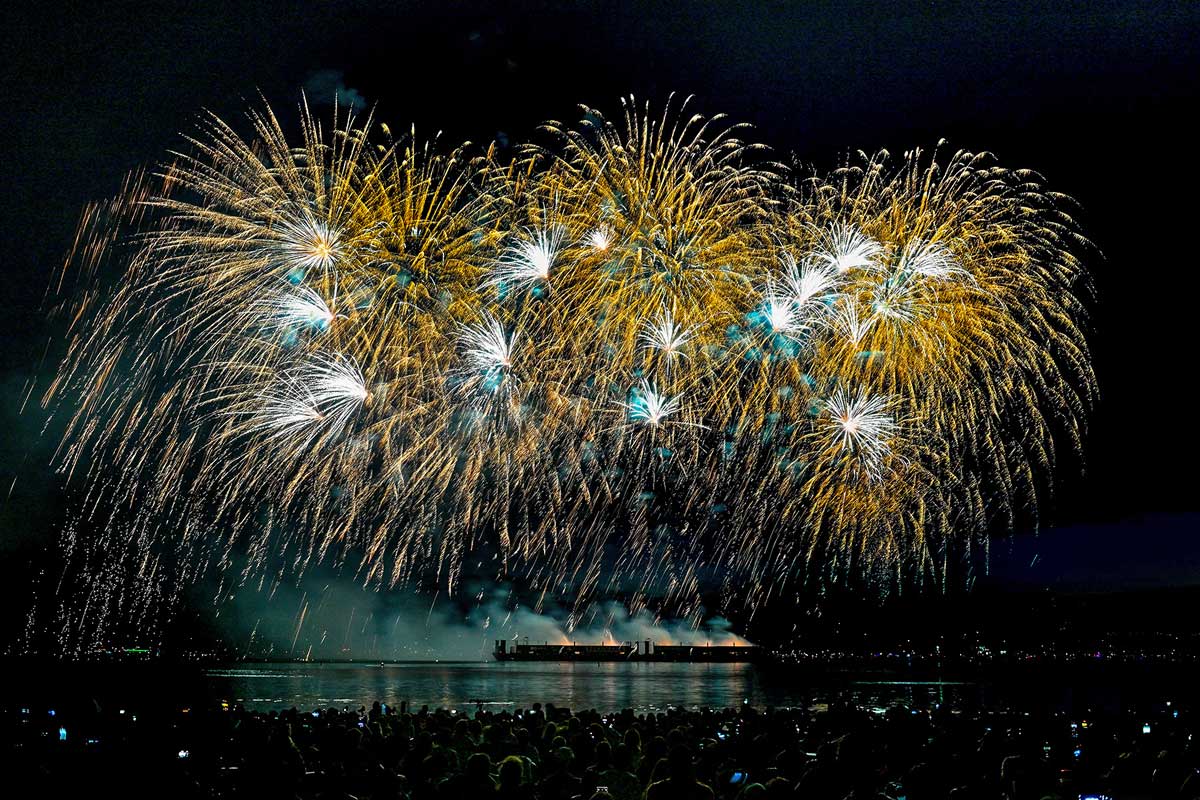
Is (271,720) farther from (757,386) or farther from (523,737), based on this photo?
(757,386)

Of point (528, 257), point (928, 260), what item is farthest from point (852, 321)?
point (528, 257)

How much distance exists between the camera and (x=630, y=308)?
Answer: 1973 cm

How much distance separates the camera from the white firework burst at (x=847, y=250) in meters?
19.0

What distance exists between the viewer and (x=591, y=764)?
45.6ft

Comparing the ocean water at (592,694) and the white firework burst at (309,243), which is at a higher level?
the white firework burst at (309,243)

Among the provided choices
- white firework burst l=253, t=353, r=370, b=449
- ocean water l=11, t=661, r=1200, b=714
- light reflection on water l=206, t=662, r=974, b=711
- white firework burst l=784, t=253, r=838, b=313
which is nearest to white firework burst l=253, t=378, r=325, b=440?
white firework burst l=253, t=353, r=370, b=449

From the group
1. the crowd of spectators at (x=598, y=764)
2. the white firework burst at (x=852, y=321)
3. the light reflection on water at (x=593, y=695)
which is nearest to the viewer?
the crowd of spectators at (x=598, y=764)

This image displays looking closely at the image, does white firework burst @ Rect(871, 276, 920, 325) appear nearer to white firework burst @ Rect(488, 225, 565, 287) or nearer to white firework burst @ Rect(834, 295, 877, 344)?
white firework burst @ Rect(834, 295, 877, 344)

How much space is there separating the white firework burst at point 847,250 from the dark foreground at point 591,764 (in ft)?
28.6

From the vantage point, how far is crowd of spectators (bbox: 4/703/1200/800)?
11.5 m

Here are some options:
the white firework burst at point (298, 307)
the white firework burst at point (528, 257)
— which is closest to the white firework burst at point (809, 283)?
the white firework burst at point (528, 257)

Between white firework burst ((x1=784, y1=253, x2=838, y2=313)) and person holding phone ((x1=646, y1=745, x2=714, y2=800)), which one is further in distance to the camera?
white firework burst ((x1=784, y1=253, x2=838, y2=313))

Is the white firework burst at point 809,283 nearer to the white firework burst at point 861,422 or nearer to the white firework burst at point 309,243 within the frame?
the white firework burst at point 861,422

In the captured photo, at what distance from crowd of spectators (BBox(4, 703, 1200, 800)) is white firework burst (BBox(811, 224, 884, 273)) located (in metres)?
8.71
